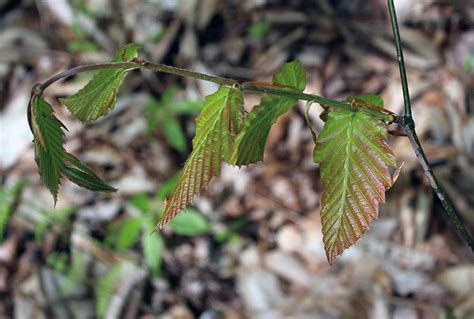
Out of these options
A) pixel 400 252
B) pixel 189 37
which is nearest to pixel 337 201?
pixel 400 252

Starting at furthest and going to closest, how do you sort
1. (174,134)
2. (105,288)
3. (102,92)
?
1. (174,134)
2. (105,288)
3. (102,92)

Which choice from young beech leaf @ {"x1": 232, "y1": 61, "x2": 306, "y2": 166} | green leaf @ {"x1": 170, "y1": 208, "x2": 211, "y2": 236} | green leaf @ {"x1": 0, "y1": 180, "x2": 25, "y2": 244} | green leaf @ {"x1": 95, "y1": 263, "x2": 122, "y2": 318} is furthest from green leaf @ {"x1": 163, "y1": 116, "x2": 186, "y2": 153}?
young beech leaf @ {"x1": 232, "y1": 61, "x2": 306, "y2": 166}

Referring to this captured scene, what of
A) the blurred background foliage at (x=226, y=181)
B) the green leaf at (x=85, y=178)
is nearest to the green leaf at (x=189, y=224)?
the blurred background foliage at (x=226, y=181)

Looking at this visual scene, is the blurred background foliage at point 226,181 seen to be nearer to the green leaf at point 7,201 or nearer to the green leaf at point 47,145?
the green leaf at point 7,201

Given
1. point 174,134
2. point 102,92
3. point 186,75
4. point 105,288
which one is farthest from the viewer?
point 174,134

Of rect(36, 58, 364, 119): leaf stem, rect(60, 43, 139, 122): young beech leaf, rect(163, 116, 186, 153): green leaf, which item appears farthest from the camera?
rect(163, 116, 186, 153): green leaf

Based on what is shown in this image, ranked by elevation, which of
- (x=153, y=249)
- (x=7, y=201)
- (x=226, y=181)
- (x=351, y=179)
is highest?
(x=226, y=181)

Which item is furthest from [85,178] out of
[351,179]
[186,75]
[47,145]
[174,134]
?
[174,134]

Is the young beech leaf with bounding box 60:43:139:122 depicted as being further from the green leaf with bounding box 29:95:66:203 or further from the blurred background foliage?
the blurred background foliage

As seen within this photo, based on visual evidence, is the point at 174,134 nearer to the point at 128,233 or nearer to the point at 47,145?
the point at 128,233
